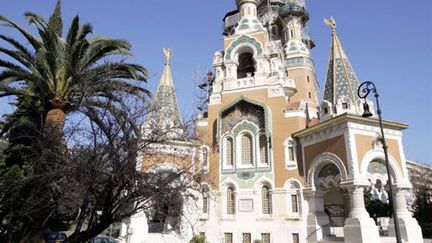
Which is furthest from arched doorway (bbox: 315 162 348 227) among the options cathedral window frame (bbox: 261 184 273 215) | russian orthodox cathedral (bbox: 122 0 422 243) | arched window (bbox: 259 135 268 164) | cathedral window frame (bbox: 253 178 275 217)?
arched window (bbox: 259 135 268 164)

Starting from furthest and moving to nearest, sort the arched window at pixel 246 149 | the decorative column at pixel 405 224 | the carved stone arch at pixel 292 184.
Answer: the arched window at pixel 246 149, the carved stone arch at pixel 292 184, the decorative column at pixel 405 224

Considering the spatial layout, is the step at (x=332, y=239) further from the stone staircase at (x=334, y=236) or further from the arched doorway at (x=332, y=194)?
the arched doorway at (x=332, y=194)

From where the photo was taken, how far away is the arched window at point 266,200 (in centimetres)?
2106

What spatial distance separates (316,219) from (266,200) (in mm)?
3383

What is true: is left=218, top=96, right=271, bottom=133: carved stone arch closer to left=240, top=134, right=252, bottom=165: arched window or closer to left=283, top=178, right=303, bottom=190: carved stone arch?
left=240, top=134, right=252, bottom=165: arched window

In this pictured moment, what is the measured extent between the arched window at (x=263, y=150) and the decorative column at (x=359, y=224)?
635 cm

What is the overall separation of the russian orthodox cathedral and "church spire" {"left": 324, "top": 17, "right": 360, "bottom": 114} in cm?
6

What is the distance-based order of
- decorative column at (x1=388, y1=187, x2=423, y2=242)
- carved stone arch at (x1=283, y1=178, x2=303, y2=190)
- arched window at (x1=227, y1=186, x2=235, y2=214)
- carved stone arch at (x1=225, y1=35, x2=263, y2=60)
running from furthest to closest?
carved stone arch at (x1=225, y1=35, x2=263, y2=60)
arched window at (x1=227, y1=186, x2=235, y2=214)
carved stone arch at (x1=283, y1=178, x2=303, y2=190)
decorative column at (x1=388, y1=187, x2=423, y2=242)

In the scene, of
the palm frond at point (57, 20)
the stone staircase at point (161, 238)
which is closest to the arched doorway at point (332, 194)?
→ the stone staircase at point (161, 238)

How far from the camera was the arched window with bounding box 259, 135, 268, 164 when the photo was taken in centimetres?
2205

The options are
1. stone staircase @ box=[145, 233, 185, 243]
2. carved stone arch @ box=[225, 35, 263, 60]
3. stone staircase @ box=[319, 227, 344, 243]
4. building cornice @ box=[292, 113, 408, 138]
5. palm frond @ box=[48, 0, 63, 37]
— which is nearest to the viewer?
palm frond @ box=[48, 0, 63, 37]

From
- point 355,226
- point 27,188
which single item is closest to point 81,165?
point 27,188

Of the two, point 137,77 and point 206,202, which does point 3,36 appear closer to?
point 137,77

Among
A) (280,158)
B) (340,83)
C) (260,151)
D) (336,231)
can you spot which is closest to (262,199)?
(280,158)
